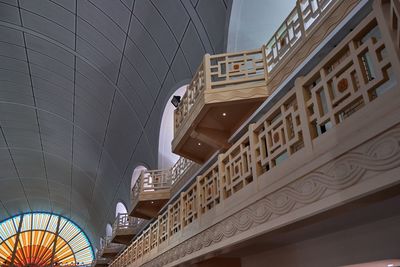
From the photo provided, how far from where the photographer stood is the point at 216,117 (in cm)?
877

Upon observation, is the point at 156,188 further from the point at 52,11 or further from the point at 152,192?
the point at 52,11

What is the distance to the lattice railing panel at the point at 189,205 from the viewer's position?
22.9 feet

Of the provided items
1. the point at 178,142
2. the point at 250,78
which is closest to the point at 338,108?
the point at 250,78

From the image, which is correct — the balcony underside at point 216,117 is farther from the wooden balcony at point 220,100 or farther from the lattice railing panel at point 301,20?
the lattice railing panel at point 301,20

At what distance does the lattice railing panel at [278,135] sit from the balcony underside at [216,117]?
2.87 metres

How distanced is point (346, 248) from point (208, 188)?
8.41 ft

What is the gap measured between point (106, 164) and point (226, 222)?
21.0 meters

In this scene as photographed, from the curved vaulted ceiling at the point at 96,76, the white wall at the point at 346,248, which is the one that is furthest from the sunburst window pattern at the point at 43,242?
the white wall at the point at 346,248

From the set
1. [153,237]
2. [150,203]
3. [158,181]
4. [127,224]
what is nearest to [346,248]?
[153,237]

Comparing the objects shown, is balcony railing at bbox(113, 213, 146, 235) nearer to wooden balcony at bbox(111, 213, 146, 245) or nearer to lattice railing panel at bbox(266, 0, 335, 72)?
wooden balcony at bbox(111, 213, 146, 245)

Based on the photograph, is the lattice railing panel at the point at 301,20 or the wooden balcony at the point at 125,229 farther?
the wooden balcony at the point at 125,229

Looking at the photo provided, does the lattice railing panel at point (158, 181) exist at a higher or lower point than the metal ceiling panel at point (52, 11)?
lower

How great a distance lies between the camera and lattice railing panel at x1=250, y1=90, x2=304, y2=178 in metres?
4.18

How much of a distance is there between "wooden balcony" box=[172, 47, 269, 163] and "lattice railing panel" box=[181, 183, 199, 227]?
6.19 ft
